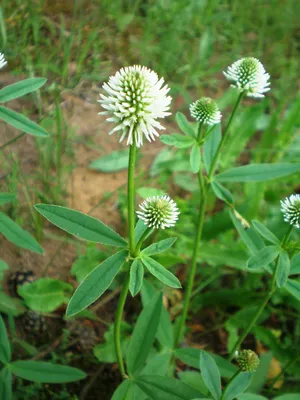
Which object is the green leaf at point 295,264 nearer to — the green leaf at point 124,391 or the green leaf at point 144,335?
the green leaf at point 144,335

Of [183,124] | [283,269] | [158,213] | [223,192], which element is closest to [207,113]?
[183,124]

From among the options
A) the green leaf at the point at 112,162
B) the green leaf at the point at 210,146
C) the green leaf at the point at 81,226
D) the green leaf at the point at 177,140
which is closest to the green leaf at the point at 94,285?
the green leaf at the point at 81,226

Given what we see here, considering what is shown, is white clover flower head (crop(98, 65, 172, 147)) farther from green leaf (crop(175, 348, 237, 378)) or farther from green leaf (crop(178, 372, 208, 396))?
green leaf (crop(178, 372, 208, 396))

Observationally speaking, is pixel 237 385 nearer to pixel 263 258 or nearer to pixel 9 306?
pixel 263 258

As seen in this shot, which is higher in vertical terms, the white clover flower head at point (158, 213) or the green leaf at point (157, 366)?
the white clover flower head at point (158, 213)

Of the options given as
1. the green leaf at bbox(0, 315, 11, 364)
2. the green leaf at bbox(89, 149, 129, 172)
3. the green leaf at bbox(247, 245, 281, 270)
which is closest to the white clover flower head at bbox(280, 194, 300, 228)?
the green leaf at bbox(247, 245, 281, 270)
